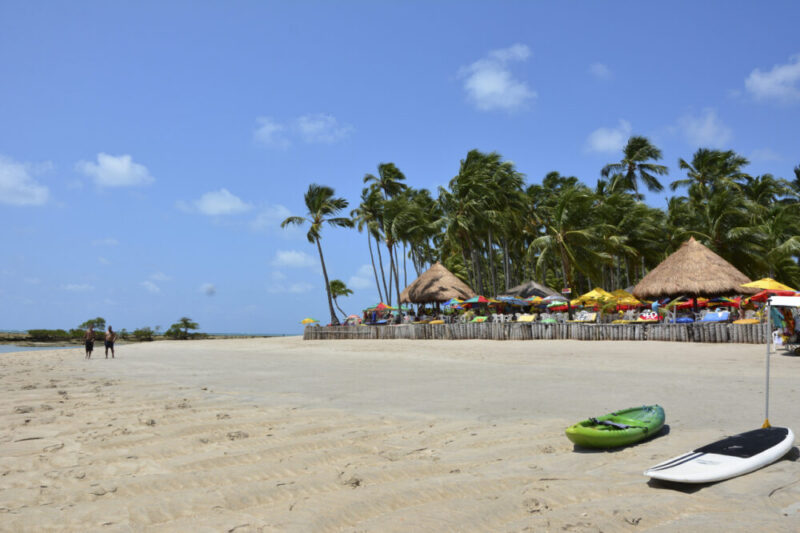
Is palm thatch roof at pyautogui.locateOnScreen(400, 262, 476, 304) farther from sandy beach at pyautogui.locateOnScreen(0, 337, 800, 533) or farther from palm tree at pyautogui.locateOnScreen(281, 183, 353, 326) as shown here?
sandy beach at pyautogui.locateOnScreen(0, 337, 800, 533)

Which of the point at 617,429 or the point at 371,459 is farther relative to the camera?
the point at 617,429

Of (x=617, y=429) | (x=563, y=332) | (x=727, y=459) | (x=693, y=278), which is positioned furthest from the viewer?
(x=693, y=278)

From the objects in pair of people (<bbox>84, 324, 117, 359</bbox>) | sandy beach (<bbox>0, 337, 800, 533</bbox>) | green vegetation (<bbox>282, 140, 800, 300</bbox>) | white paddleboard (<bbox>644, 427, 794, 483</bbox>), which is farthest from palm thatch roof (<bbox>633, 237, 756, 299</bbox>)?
pair of people (<bbox>84, 324, 117, 359</bbox>)

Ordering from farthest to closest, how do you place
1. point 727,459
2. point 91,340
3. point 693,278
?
point 693,278
point 91,340
point 727,459

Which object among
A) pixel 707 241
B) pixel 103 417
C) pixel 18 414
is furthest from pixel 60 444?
pixel 707 241

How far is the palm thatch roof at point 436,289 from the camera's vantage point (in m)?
32.4

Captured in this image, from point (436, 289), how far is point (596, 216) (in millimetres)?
12860

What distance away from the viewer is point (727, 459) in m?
4.14

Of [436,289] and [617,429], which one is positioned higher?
[436,289]

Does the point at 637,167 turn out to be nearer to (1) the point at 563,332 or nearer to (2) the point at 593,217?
(2) the point at 593,217

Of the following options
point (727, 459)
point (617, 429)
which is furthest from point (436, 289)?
point (727, 459)

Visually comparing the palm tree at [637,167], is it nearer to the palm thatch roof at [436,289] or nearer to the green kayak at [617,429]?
the palm thatch roof at [436,289]

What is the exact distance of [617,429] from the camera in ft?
16.8

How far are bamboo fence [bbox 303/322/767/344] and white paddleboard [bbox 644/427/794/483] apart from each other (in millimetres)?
13258
